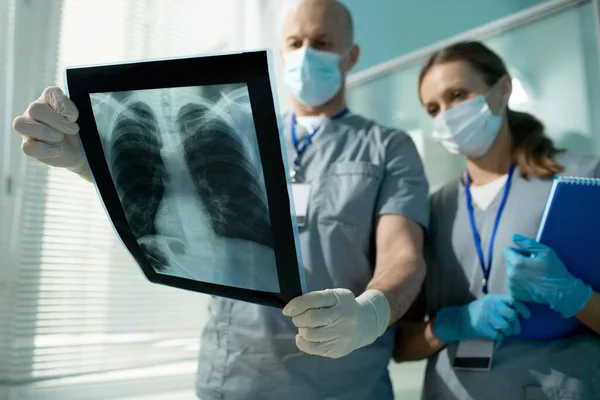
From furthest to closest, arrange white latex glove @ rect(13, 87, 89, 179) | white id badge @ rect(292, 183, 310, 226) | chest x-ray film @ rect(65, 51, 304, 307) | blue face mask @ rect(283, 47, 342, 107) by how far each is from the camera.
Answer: blue face mask @ rect(283, 47, 342, 107)
white id badge @ rect(292, 183, 310, 226)
white latex glove @ rect(13, 87, 89, 179)
chest x-ray film @ rect(65, 51, 304, 307)

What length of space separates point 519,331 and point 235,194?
30.4 inches

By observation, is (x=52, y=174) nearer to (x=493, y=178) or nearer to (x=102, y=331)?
(x=102, y=331)

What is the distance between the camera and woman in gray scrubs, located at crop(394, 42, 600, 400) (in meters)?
1.07

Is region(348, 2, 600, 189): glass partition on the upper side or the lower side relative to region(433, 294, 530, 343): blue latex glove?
upper

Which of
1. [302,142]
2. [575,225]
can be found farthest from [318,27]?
[575,225]

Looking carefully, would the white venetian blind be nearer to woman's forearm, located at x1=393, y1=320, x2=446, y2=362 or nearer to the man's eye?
woman's forearm, located at x1=393, y1=320, x2=446, y2=362

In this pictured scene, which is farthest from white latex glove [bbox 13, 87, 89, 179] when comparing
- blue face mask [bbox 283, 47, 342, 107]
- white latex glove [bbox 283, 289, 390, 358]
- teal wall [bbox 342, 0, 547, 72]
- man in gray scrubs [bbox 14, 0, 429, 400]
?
teal wall [bbox 342, 0, 547, 72]

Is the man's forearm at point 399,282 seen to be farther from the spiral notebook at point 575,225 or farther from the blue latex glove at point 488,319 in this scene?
the spiral notebook at point 575,225

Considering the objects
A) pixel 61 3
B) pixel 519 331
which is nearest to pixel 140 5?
pixel 61 3

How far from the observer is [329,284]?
44.3 inches

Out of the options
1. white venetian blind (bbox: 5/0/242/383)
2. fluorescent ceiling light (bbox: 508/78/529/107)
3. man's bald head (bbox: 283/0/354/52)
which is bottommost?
white venetian blind (bbox: 5/0/242/383)

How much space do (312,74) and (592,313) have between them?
0.88m

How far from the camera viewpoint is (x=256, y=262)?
2.53ft

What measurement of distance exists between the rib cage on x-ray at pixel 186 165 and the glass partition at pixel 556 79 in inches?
48.6
